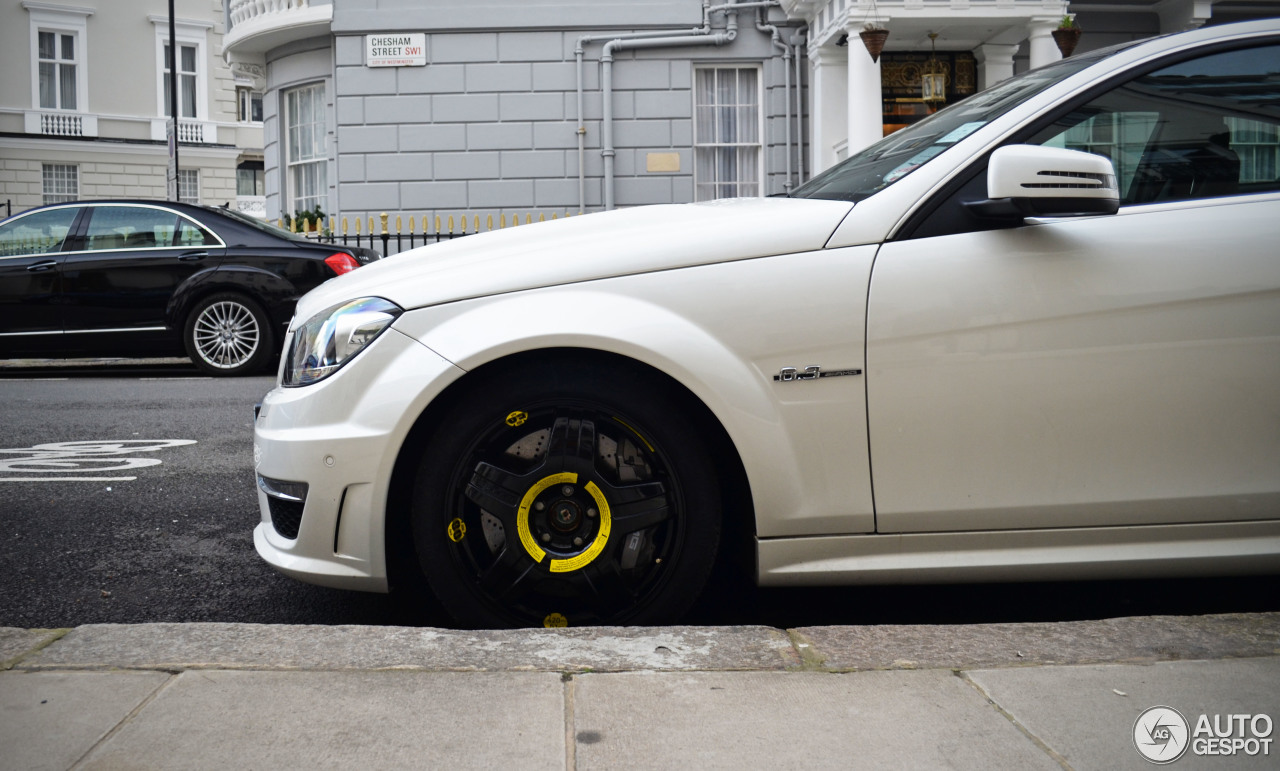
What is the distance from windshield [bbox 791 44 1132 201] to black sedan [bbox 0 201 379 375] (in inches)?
274

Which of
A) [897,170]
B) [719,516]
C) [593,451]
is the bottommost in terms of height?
[719,516]

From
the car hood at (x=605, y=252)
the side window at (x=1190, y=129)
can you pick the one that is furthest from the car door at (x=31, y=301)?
the side window at (x=1190, y=129)

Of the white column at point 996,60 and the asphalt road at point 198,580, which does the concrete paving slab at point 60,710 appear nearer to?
the asphalt road at point 198,580

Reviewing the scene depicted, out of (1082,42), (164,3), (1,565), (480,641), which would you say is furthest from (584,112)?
(164,3)

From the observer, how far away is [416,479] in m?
2.73

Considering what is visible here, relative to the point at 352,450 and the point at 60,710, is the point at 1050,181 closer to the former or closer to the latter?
the point at 352,450

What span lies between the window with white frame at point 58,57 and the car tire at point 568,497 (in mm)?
37313

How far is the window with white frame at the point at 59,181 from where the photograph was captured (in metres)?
34.8

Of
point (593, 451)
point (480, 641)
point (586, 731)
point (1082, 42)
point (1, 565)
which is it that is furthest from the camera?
point (1082, 42)

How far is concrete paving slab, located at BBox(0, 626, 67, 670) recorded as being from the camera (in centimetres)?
247

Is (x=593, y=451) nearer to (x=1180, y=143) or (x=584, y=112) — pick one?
(x=1180, y=143)

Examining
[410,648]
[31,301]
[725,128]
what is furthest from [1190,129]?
[725,128]

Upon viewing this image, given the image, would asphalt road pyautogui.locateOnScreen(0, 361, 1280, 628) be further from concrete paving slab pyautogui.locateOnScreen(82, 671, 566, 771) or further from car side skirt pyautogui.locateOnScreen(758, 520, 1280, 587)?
concrete paving slab pyautogui.locateOnScreen(82, 671, 566, 771)

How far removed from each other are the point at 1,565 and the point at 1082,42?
1497 cm
